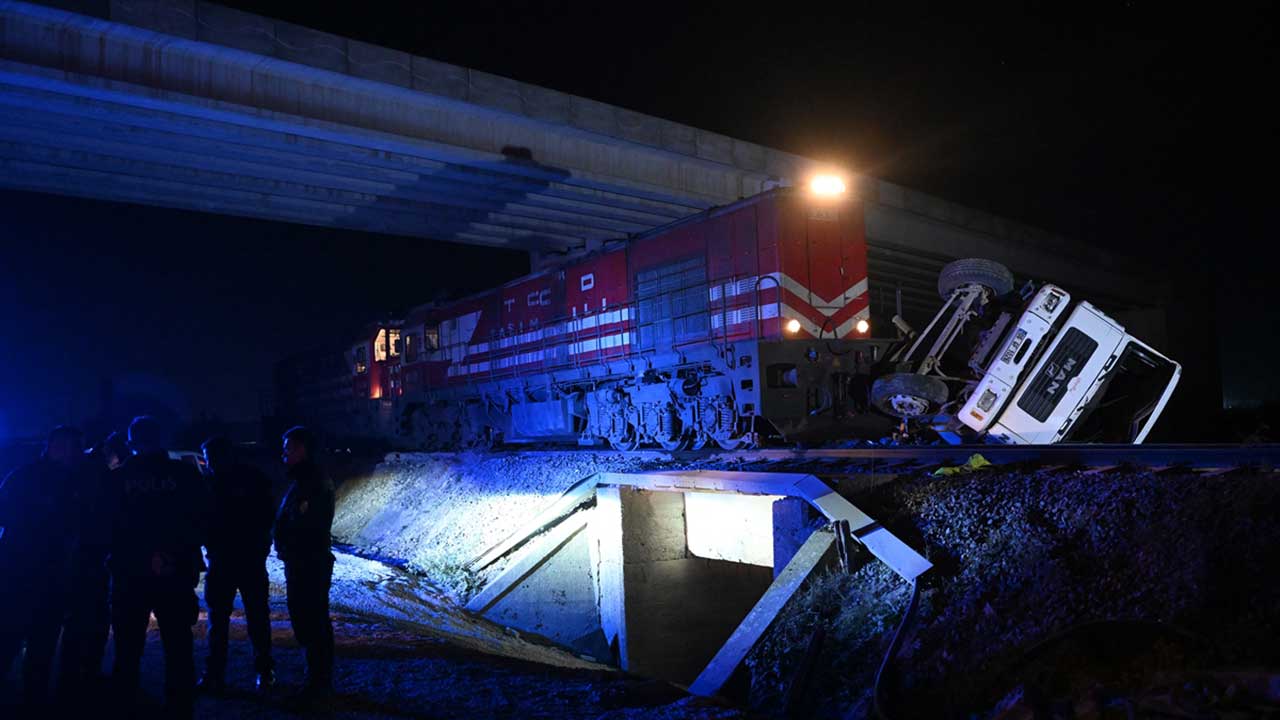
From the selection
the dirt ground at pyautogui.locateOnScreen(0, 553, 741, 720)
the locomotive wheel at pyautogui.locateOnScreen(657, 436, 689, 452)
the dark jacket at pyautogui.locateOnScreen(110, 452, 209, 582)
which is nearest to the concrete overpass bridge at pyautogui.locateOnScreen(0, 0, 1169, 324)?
the locomotive wheel at pyautogui.locateOnScreen(657, 436, 689, 452)

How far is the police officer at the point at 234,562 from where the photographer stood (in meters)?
5.54

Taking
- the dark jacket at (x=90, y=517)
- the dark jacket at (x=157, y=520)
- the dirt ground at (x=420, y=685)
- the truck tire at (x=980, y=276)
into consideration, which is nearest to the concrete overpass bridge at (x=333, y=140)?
the truck tire at (x=980, y=276)

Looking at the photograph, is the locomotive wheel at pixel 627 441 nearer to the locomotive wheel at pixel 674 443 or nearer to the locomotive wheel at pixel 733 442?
the locomotive wheel at pixel 674 443

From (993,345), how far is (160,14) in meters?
13.1

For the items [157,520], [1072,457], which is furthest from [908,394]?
[157,520]

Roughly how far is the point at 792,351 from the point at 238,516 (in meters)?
7.92

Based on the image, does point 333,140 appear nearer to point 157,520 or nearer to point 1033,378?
point 1033,378

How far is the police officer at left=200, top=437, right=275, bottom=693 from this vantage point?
18.2 feet

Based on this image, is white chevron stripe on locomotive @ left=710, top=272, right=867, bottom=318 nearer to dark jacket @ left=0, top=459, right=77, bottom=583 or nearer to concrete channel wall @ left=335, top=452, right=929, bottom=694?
concrete channel wall @ left=335, top=452, right=929, bottom=694

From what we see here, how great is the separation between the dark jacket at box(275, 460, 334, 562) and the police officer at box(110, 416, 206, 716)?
496 millimetres

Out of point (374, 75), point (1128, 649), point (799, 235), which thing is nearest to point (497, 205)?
point (374, 75)

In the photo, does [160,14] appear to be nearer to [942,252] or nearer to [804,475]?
[804,475]

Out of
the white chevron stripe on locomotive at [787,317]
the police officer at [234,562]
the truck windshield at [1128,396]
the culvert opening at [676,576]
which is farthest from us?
the white chevron stripe on locomotive at [787,317]

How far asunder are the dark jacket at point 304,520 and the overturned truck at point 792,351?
722 centimetres
